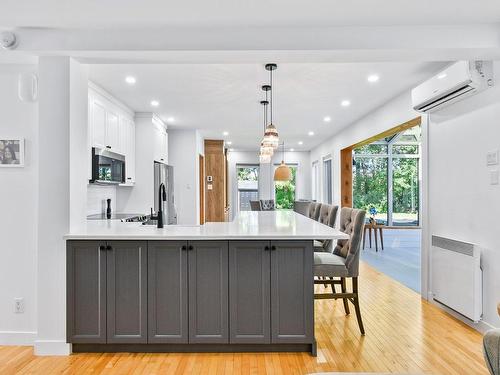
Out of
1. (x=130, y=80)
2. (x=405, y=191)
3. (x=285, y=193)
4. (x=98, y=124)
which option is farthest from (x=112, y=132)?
(x=285, y=193)

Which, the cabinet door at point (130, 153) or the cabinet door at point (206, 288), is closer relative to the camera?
the cabinet door at point (206, 288)

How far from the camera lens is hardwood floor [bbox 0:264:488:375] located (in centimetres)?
243

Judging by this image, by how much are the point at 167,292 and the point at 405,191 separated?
820 cm

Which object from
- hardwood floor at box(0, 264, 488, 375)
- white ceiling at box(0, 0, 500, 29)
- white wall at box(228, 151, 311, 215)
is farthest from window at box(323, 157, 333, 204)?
white ceiling at box(0, 0, 500, 29)

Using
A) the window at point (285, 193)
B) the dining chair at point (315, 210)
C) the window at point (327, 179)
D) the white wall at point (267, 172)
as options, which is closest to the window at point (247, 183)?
the white wall at point (267, 172)

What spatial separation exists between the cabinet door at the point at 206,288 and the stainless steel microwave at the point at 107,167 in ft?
7.09

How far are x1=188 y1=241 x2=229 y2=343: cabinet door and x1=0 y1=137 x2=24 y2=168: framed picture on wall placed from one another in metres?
1.62

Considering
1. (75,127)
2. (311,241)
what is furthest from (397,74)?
(75,127)

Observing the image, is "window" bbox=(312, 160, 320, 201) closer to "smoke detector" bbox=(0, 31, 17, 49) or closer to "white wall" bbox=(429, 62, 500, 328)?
"white wall" bbox=(429, 62, 500, 328)

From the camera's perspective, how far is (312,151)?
11.9m

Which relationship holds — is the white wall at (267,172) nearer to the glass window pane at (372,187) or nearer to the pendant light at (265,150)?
the glass window pane at (372,187)

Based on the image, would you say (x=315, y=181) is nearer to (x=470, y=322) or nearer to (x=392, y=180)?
(x=392, y=180)

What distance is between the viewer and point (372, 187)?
9391 millimetres

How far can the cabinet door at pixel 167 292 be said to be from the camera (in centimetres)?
264
